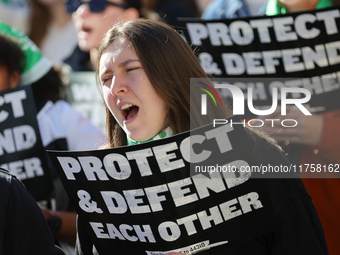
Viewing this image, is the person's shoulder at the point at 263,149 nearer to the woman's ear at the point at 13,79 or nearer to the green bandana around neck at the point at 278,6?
the green bandana around neck at the point at 278,6

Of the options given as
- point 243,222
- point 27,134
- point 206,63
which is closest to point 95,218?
point 243,222

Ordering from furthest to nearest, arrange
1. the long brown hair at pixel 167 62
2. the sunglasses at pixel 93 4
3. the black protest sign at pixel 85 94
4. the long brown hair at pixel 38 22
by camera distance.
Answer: the long brown hair at pixel 38 22, the black protest sign at pixel 85 94, the sunglasses at pixel 93 4, the long brown hair at pixel 167 62

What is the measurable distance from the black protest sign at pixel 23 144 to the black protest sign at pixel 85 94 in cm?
124

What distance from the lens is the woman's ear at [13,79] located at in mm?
2678

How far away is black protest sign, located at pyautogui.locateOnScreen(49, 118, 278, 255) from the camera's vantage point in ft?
5.08

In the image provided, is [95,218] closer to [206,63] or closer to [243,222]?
[243,222]

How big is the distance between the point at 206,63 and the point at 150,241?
113 centimetres

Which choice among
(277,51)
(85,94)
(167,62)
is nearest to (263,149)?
(167,62)

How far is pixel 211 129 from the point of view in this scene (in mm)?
1544

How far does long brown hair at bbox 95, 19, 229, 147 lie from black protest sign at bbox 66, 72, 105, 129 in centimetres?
201

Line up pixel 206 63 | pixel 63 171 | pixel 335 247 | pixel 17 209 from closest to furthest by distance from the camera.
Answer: pixel 17 209 < pixel 63 171 < pixel 335 247 < pixel 206 63

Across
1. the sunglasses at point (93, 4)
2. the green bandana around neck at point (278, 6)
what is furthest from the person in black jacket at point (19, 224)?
the sunglasses at point (93, 4)

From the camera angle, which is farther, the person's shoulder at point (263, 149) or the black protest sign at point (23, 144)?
the black protest sign at point (23, 144)

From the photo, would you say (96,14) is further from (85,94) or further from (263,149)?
(263,149)
